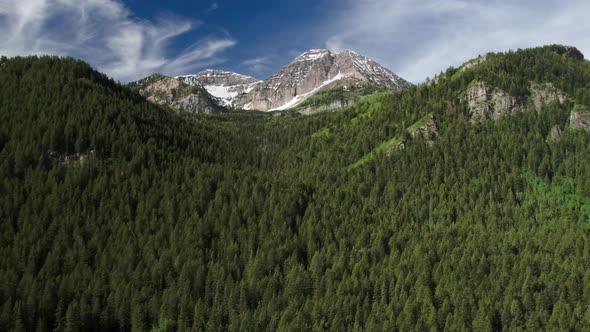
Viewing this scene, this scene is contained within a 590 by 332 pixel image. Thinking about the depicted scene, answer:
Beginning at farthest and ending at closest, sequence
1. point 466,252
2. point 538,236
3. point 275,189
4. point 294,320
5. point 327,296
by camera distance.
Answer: point 275,189 → point 538,236 → point 466,252 → point 327,296 → point 294,320

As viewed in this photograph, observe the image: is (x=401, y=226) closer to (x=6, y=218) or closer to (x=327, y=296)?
(x=327, y=296)

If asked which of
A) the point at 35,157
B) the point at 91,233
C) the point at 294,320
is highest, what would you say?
the point at 35,157

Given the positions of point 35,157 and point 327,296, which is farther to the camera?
point 35,157

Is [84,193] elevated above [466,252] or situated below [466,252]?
above

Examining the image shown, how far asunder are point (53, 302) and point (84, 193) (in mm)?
53620

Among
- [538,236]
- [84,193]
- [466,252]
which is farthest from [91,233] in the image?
[538,236]

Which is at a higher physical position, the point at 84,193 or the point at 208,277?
the point at 84,193

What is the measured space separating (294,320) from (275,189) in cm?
8403

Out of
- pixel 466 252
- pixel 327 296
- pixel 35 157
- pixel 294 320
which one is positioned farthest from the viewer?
pixel 35 157

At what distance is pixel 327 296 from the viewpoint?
4882 inches

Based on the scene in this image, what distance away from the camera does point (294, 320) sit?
363 ft

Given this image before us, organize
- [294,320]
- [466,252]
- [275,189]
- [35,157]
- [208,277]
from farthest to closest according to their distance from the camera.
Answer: [275,189]
[35,157]
[466,252]
[208,277]
[294,320]

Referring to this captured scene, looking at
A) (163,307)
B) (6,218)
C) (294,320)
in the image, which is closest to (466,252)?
(294,320)

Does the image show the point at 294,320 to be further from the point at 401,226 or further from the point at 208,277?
the point at 401,226
